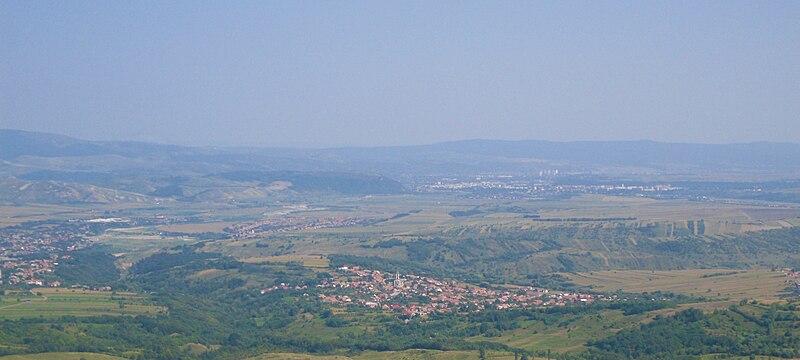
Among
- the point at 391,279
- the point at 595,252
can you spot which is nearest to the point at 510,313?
the point at 391,279

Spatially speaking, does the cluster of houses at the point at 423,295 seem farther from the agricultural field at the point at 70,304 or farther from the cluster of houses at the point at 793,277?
the cluster of houses at the point at 793,277

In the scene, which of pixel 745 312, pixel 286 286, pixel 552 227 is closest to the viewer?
pixel 745 312

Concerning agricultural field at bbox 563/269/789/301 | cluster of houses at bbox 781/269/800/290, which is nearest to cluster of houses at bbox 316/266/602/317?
agricultural field at bbox 563/269/789/301

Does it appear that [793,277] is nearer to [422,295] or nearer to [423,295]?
[423,295]

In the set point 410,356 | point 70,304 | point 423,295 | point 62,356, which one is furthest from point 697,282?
point 62,356

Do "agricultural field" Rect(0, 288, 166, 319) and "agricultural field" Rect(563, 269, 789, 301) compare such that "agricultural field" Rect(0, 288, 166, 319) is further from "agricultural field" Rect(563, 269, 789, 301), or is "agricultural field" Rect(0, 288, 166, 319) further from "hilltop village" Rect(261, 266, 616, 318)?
"agricultural field" Rect(563, 269, 789, 301)

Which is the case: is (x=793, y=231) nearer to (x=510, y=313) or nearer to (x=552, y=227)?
(x=552, y=227)
